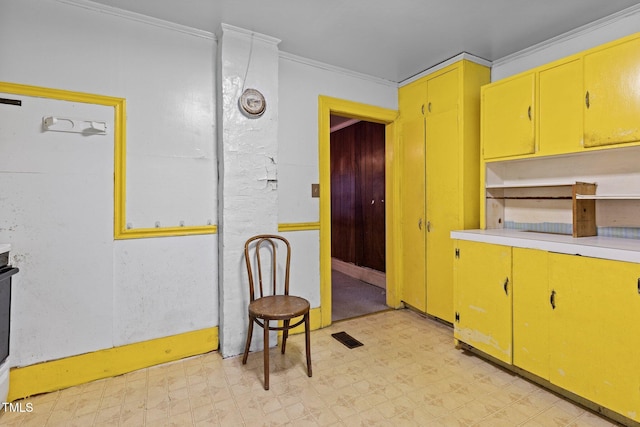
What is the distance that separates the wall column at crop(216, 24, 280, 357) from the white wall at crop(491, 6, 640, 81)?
84.4 inches

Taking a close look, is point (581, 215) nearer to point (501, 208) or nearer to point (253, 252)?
point (501, 208)

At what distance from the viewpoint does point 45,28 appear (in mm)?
1996

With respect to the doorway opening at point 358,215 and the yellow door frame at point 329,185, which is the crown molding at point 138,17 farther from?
the doorway opening at point 358,215

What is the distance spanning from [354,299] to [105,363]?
2618 millimetres

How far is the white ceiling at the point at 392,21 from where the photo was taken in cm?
214

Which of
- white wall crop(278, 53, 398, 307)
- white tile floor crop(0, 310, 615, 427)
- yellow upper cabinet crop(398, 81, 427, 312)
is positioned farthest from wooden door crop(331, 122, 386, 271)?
white tile floor crop(0, 310, 615, 427)

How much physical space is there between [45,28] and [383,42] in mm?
2396

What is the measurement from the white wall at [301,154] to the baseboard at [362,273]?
167cm

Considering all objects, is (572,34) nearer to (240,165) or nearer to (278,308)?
Result: (240,165)

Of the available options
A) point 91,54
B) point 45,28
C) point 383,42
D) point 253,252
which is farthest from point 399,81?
point 45,28

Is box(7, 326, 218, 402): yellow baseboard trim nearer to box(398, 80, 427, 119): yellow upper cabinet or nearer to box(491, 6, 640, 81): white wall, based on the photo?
box(398, 80, 427, 119): yellow upper cabinet

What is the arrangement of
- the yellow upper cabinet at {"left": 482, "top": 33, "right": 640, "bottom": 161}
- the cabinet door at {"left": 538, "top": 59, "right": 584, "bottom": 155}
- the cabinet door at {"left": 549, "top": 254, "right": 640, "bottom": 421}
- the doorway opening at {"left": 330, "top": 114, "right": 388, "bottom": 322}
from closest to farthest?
1. the cabinet door at {"left": 549, "top": 254, "right": 640, "bottom": 421}
2. the yellow upper cabinet at {"left": 482, "top": 33, "right": 640, "bottom": 161}
3. the cabinet door at {"left": 538, "top": 59, "right": 584, "bottom": 155}
4. the doorway opening at {"left": 330, "top": 114, "right": 388, "bottom": 322}

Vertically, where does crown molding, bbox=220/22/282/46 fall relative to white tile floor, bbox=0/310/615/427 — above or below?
above

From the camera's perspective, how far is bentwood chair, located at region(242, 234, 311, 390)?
2076 mm
